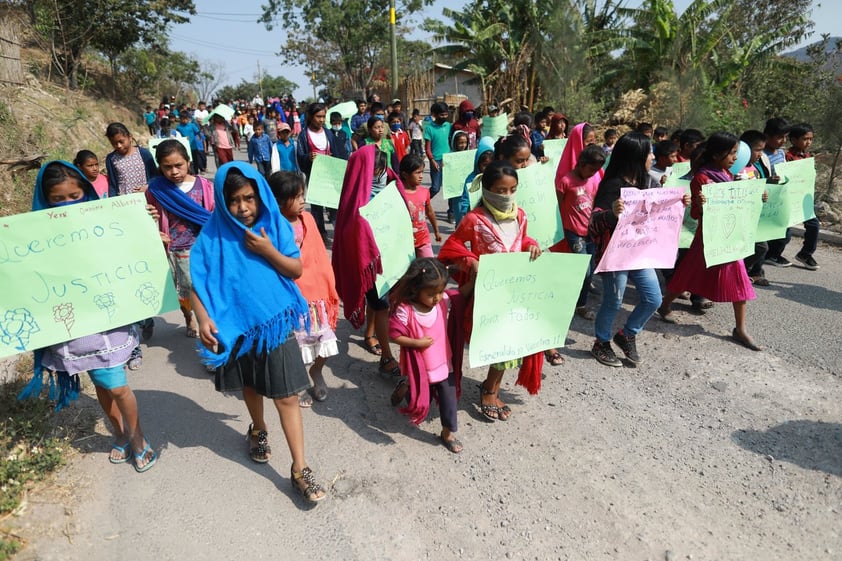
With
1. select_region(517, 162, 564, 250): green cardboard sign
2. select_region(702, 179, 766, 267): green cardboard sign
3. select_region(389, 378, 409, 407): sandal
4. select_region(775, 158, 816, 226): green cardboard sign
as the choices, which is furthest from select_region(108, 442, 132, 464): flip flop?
select_region(775, 158, 816, 226): green cardboard sign

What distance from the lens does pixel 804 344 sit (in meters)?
4.34

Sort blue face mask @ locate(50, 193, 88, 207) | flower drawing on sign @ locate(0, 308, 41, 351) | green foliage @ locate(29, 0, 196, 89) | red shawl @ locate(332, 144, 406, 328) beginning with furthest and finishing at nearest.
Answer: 1. green foliage @ locate(29, 0, 196, 89)
2. red shawl @ locate(332, 144, 406, 328)
3. blue face mask @ locate(50, 193, 88, 207)
4. flower drawing on sign @ locate(0, 308, 41, 351)

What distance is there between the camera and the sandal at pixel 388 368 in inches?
156

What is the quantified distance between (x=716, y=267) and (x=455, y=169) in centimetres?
326

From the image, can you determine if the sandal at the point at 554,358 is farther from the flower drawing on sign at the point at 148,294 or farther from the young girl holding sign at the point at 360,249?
the flower drawing on sign at the point at 148,294

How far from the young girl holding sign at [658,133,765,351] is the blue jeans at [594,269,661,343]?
70cm

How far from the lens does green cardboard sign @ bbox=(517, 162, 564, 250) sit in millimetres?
4176

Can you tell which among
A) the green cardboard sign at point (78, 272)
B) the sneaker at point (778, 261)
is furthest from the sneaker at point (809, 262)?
the green cardboard sign at point (78, 272)

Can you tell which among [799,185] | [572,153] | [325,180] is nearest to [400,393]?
[572,153]

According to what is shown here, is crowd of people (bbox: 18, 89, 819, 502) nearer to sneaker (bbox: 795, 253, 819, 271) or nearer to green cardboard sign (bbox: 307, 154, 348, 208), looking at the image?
sneaker (bbox: 795, 253, 819, 271)

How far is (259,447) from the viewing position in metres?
3.02

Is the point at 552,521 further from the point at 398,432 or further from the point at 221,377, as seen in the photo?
the point at 221,377

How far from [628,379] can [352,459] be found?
2.19m

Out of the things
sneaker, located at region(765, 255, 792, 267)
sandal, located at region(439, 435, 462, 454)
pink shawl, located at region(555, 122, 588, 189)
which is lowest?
sandal, located at region(439, 435, 462, 454)
